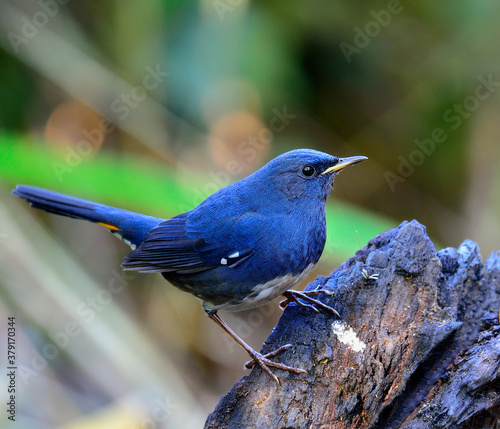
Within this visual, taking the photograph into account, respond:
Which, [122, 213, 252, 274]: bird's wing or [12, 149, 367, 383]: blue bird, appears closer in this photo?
[12, 149, 367, 383]: blue bird

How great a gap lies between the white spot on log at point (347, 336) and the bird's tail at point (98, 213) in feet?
5.10

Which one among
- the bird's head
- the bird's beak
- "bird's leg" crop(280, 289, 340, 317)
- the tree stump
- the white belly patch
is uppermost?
the bird's head

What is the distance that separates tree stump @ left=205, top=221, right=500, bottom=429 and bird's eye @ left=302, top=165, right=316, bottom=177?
1.99 ft

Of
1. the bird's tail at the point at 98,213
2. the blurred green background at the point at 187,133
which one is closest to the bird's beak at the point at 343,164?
the bird's tail at the point at 98,213

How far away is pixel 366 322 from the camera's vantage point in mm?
3010

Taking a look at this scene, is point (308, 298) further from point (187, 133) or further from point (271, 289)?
point (187, 133)

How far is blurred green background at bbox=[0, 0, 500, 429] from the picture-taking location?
513cm

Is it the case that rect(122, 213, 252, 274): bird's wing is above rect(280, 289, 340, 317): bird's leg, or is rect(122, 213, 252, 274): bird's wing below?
above

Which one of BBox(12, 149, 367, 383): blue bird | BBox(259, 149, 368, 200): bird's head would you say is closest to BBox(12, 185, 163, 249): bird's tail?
BBox(12, 149, 367, 383): blue bird

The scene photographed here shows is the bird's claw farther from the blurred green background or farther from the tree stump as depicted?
the blurred green background

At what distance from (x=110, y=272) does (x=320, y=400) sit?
3408 mm

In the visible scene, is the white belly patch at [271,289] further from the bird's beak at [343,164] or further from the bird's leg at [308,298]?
the bird's beak at [343,164]

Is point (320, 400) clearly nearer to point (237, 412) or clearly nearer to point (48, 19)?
point (237, 412)

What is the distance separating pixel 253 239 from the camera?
334 centimetres
